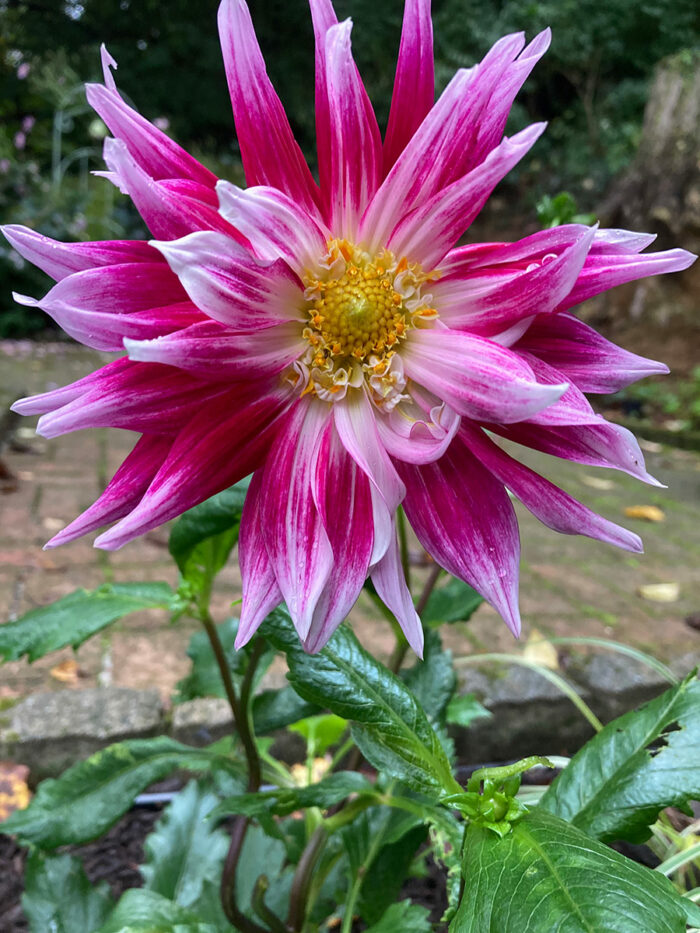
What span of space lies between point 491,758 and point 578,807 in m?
1.05

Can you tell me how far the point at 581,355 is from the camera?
2.20ft

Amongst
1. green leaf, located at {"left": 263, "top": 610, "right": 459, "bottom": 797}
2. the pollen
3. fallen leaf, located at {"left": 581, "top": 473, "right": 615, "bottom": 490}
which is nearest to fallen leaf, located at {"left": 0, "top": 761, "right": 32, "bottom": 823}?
green leaf, located at {"left": 263, "top": 610, "right": 459, "bottom": 797}

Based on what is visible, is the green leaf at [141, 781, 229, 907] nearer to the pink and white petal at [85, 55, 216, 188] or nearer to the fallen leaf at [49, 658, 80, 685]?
the fallen leaf at [49, 658, 80, 685]

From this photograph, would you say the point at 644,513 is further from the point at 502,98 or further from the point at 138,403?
the point at 138,403

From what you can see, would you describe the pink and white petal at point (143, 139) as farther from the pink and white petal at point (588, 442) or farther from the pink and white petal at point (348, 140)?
the pink and white petal at point (588, 442)

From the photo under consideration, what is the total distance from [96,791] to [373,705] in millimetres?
547

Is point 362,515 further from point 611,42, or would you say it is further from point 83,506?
point 611,42

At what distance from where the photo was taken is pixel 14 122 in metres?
11.5

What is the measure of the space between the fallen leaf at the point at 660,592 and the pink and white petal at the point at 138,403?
2.42 meters

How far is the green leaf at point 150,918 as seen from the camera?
0.82m

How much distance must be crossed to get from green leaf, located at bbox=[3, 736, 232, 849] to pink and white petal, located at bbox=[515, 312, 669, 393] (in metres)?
0.72

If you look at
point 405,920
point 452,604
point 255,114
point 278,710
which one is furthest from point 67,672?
point 255,114

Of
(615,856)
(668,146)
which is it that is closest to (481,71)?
(615,856)

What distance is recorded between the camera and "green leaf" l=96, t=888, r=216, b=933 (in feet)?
2.69
